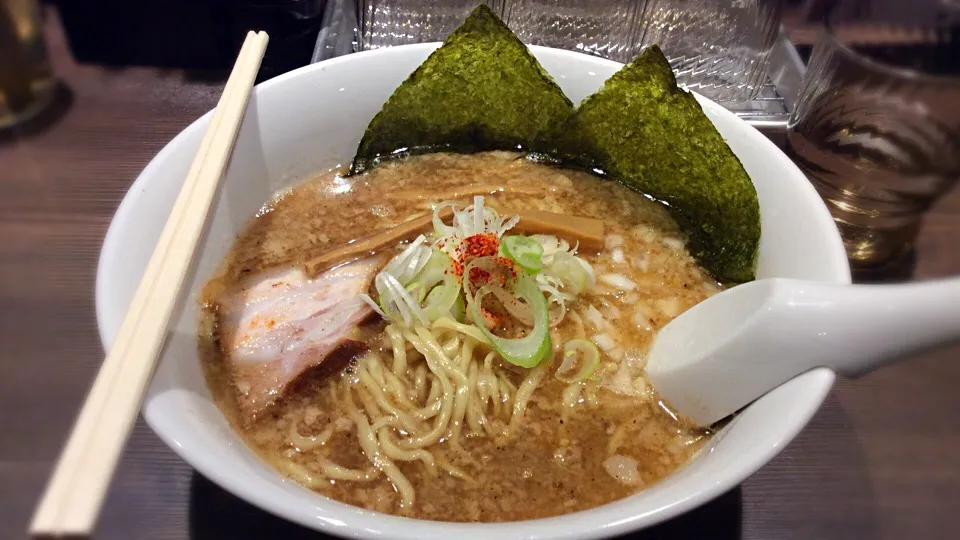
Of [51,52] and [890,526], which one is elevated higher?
[51,52]

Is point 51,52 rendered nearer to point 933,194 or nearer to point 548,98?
point 548,98

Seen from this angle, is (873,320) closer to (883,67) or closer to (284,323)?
(284,323)

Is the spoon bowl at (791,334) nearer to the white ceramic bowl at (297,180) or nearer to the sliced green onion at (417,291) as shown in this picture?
the white ceramic bowl at (297,180)

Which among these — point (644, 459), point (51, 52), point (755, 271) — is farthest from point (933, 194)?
point (51, 52)

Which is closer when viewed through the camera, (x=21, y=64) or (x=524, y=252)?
(x=524, y=252)

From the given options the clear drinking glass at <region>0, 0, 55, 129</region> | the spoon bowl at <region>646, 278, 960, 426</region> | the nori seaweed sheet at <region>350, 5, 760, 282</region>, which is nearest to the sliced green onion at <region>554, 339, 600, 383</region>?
the spoon bowl at <region>646, 278, 960, 426</region>

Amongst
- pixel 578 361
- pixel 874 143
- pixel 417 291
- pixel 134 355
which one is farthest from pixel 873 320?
pixel 874 143

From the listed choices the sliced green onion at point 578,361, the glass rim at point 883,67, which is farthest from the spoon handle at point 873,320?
the glass rim at point 883,67
